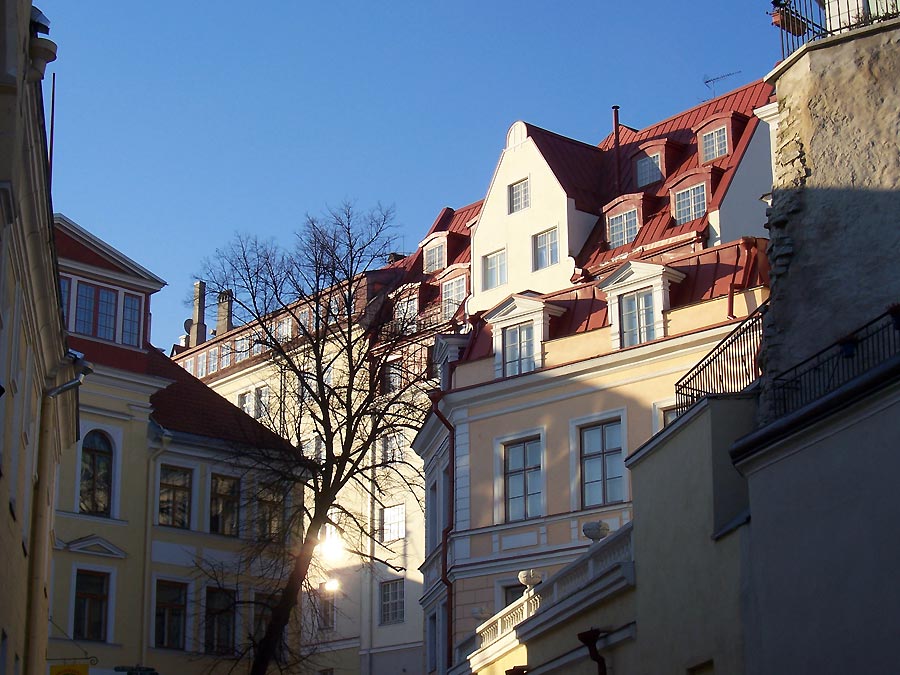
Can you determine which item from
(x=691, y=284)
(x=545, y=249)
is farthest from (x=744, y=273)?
(x=545, y=249)

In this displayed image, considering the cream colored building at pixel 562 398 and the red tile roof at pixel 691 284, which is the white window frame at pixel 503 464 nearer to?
the cream colored building at pixel 562 398

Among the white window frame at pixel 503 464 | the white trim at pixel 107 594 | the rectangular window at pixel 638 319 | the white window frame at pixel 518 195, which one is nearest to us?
the rectangular window at pixel 638 319

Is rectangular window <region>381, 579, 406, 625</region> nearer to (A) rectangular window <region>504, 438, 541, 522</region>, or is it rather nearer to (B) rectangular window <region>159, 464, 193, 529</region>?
(B) rectangular window <region>159, 464, 193, 529</region>

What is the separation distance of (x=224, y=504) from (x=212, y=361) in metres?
25.3

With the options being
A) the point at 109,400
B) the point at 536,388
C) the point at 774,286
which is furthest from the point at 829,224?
the point at 109,400

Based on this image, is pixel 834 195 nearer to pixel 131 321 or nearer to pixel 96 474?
pixel 96 474

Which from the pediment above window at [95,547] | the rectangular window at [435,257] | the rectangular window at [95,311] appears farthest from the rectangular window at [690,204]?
the pediment above window at [95,547]

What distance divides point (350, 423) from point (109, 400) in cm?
643

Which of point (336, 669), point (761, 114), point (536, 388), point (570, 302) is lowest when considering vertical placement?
point (336, 669)

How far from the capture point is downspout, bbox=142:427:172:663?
35.5m

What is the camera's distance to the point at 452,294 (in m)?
49.9

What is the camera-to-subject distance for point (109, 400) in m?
36.1

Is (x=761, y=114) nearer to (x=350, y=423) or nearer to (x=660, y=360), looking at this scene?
(x=660, y=360)

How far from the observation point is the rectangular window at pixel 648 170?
44344 mm
